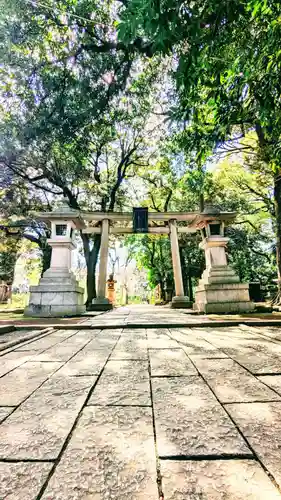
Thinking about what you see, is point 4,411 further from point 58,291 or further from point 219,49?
point 58,291

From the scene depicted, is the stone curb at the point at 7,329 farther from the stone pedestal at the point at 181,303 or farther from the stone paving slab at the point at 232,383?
the stone pedestal at the point at 181,303

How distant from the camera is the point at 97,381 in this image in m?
1.63

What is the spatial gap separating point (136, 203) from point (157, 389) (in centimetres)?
1615

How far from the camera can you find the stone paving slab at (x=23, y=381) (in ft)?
4.57

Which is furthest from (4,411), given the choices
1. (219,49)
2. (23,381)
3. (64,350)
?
(219,49)

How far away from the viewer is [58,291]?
6887 millimetres

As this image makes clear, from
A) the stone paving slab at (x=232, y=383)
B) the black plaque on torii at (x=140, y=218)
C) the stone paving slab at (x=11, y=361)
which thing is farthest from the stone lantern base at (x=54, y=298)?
the stone paving slab at (x=232, y=383)

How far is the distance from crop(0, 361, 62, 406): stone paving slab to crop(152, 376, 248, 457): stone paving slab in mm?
731

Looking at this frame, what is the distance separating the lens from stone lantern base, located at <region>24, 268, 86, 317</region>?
675 centimetres

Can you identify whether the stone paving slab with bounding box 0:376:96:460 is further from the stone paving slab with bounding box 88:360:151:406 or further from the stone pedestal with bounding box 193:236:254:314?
the stone pedestal with bounding box 193:236:254:314

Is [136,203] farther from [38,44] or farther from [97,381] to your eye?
[97,381]

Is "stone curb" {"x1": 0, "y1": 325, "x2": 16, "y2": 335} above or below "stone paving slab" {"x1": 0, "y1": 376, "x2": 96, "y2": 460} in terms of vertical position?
above

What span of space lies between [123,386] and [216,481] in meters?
0.88

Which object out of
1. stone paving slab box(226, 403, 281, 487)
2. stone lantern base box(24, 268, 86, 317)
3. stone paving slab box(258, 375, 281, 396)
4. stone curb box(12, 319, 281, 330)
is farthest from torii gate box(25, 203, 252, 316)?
stone paving slab box(226, 403, 281, 487)
